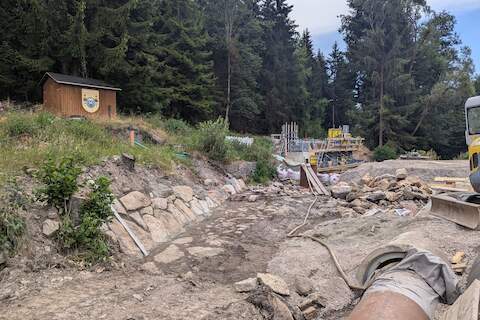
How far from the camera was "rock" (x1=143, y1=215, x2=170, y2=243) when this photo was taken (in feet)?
21.4

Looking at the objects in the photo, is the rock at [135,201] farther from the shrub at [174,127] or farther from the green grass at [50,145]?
the shrub at [174,127]

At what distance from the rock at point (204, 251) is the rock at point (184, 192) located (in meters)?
2.72

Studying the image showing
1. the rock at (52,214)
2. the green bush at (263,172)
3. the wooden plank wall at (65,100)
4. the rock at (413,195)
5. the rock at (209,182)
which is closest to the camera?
the rock at (52,214)

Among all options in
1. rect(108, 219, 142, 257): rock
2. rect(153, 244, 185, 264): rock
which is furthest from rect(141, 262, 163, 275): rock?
rect(108, 219, 142, 257): rock

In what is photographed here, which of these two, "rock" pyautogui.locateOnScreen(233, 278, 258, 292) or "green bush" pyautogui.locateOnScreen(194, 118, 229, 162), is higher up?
"green bush" pyautogui.locateOnScreen(194, 118, 229, 162)

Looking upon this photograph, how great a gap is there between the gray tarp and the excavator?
2790mm

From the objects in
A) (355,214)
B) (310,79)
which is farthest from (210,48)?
(355,214)

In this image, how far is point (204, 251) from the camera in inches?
244

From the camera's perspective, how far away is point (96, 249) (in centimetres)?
489

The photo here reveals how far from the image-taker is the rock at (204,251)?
599 cm

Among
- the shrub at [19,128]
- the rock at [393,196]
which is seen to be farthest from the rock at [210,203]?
the rock at [393,196]

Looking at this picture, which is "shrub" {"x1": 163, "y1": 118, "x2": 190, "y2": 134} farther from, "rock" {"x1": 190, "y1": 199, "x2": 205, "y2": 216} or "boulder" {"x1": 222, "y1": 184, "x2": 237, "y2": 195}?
"rock" {"x1": 190, "y1": 199, "x2": 205, "y2": 216}

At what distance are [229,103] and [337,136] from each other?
1059 centimetres

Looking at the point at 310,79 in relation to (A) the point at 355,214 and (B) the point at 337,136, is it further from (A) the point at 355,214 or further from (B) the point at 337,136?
(A) the point at 355,214
